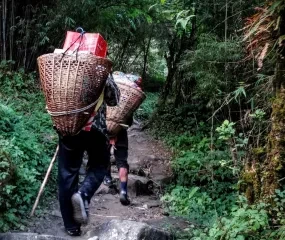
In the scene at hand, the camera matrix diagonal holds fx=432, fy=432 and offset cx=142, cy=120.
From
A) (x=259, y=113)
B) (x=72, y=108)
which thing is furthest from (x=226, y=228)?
(x=72, y=108)

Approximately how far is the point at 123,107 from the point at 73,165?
152 cm

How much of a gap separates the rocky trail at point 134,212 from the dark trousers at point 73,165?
0.29m

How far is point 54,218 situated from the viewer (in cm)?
454

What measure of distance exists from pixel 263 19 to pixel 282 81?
0.57 meters

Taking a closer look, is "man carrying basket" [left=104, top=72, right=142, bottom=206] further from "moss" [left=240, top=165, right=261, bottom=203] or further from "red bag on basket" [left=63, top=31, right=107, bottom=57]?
"moss" [left=240, top=165, right=261, bottom=203]

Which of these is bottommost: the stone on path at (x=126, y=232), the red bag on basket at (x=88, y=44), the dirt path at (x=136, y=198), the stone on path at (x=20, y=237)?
the dirt path at (x=136, y=198)

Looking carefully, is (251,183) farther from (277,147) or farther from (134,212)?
(134,212)

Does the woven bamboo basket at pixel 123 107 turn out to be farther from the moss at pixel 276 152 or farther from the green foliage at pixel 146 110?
the green foliage at pixel 146 110

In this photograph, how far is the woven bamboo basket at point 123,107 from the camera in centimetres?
526

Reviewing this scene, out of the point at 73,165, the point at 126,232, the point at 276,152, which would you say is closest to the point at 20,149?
the point at 73,165

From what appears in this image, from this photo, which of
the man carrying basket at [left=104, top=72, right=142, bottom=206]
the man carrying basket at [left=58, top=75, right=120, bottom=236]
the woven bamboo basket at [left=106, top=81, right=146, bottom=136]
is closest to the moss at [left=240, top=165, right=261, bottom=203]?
the man carrying basket at [left=58, top=75, right=120, bottom=236]

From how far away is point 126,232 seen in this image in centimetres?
373

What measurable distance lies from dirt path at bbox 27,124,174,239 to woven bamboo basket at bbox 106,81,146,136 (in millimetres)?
1017

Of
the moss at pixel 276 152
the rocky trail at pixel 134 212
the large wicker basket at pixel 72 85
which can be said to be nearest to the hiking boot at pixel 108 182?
the rocky trail at pixel 134 212
